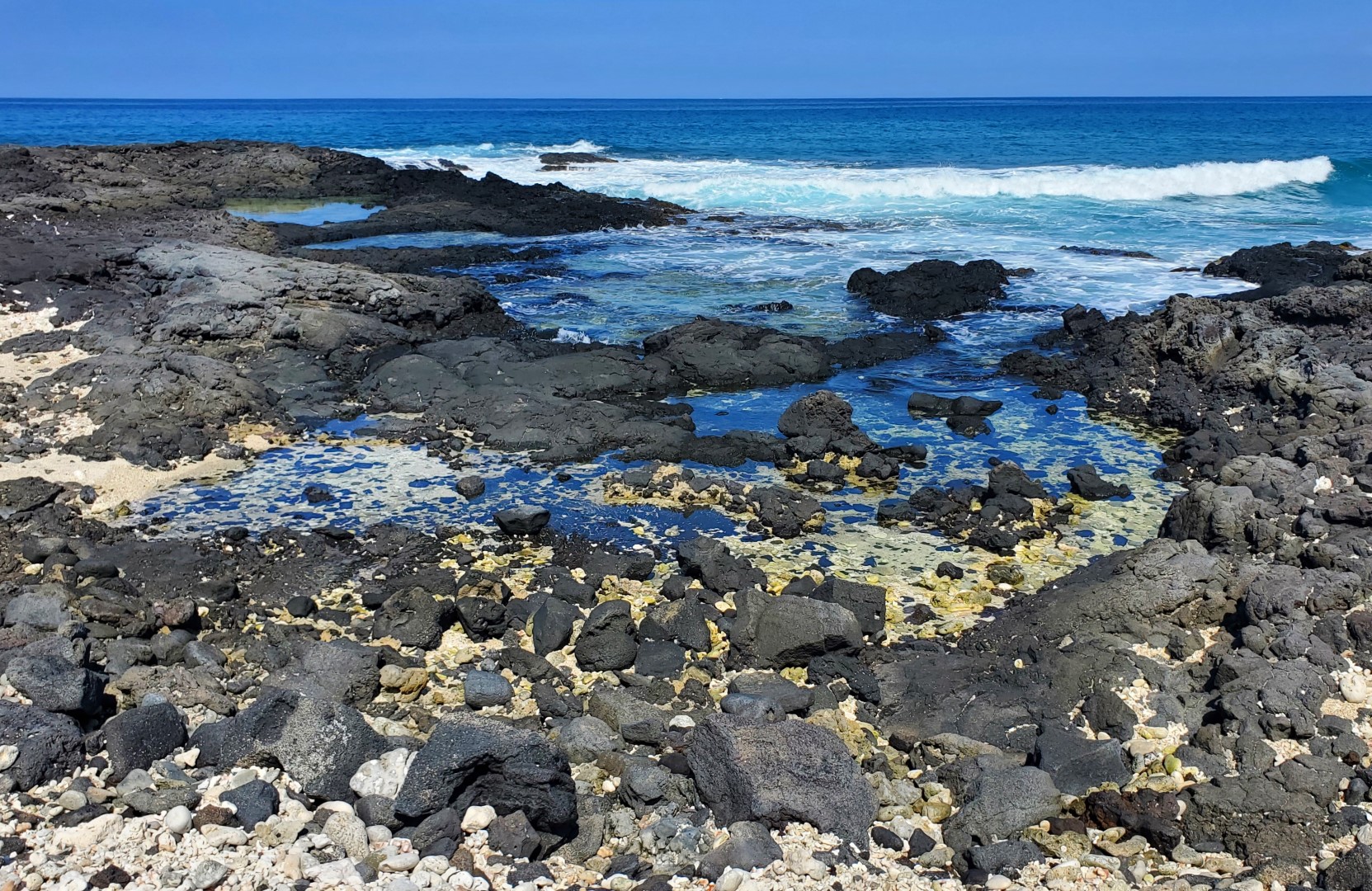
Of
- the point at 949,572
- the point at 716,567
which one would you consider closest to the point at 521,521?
the point at 716,567

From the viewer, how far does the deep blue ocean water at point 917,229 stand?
38.8ft

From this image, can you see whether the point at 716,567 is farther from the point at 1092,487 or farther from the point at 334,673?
the point at 1092,487

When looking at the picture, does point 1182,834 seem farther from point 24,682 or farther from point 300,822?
point 24,682

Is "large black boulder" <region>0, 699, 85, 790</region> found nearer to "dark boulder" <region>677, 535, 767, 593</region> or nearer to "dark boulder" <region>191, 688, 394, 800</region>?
"dark boulder" <region>191, 688, 394, 800</region>

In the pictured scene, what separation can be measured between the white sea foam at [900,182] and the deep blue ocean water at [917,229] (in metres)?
0.17

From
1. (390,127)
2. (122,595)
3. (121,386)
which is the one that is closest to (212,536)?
(122,595)

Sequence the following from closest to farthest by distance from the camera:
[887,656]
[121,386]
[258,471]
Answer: [887,656], [258,471], [121,386]

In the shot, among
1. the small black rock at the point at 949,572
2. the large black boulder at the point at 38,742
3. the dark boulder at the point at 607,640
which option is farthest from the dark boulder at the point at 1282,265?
the large black boulder at the point at 38,742

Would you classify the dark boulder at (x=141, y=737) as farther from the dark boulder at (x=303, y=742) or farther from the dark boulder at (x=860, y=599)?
the dark boulder at (x=860, y=599)

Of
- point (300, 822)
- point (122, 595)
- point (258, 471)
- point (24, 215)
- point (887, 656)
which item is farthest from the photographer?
point (24, 215)

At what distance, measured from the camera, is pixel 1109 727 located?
5672 mm

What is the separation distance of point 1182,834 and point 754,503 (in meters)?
4.68

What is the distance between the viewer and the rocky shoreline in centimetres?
462

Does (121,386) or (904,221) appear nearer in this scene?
(121,386)
